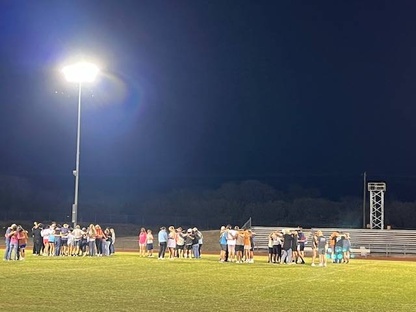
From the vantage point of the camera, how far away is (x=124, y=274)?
2158 cm

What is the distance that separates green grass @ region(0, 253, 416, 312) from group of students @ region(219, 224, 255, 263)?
3828 mm

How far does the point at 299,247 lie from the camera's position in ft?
100.0

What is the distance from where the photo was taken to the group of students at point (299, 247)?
2783 cm

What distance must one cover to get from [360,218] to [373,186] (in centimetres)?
4011

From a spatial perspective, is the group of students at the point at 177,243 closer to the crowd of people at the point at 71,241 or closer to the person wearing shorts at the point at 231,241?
the crowd of people at the point at 71,241

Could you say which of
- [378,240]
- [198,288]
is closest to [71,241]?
[198,288]

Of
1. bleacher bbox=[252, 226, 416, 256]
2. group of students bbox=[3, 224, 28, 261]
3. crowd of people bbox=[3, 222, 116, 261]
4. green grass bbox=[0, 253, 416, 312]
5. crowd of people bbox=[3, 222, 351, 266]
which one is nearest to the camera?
green grass bbox=[0, 253, 416, 312]

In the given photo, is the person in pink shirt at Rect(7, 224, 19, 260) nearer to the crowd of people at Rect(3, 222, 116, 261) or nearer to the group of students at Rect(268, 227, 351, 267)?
the crowd of people at Rect(3, 222, 116, 261)

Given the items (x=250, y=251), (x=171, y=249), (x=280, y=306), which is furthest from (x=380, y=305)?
(x=171, y=249)

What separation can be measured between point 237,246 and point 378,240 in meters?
23.7

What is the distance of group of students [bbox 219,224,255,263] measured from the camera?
29489 millimetres

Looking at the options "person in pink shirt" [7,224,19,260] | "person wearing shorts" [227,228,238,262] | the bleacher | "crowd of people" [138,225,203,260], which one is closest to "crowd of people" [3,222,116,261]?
"crowd of people" [138,225,203,260]

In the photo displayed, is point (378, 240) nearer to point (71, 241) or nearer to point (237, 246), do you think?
point (237, 246)

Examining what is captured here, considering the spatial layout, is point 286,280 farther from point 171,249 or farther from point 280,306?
point 171,249
